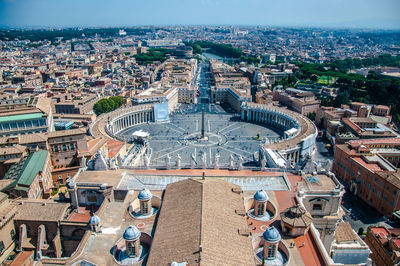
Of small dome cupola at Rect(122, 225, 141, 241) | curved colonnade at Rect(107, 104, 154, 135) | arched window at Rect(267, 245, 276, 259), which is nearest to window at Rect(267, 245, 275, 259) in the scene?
arched window at Rect(267, 245, 276, 259)

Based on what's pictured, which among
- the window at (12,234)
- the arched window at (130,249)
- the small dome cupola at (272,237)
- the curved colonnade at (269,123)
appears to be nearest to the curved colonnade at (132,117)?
the curved colonnade at (269,123)

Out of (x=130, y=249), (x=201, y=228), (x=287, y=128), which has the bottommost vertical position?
(x=287, y=128)

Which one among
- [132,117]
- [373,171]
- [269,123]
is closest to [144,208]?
[373,171]

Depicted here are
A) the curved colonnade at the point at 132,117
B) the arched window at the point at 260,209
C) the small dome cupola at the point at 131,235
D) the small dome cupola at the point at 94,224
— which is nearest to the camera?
the small dome cupola at the point at 131,235

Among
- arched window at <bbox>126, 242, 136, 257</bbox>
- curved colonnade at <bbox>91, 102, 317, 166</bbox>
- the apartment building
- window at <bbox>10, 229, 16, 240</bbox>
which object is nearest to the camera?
arched window at <bbox>126, 242, 136, 257</bbox>

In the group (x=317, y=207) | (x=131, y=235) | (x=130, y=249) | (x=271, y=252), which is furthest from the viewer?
(x=317, y=207)

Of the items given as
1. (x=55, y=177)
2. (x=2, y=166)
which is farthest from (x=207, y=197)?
(x=2, y=166)

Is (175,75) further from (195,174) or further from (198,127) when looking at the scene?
(195,174)

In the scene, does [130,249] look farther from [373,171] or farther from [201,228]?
[373,171]

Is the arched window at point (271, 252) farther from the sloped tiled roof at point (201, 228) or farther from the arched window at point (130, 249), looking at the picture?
the arched window at point (130, 249)

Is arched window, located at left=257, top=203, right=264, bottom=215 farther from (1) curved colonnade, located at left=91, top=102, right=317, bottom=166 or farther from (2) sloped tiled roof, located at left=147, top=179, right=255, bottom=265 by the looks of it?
(1) curved colonnade, located at left=91, top=102, right=317, bottom=166

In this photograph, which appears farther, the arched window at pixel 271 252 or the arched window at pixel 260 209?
the arched window at pixel 260 209
